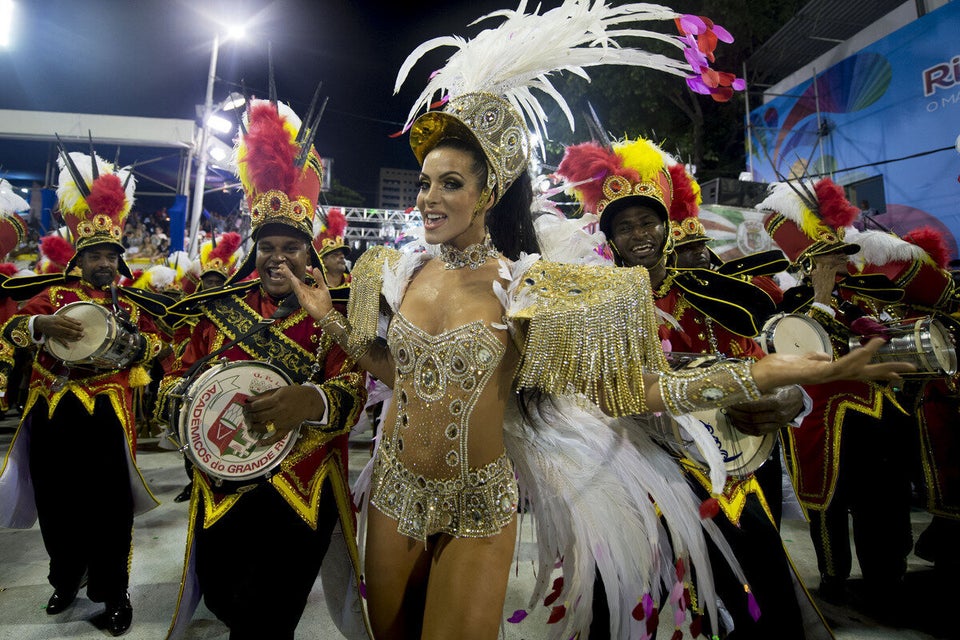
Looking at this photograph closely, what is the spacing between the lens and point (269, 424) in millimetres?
2225

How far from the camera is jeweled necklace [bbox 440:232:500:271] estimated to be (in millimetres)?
1966

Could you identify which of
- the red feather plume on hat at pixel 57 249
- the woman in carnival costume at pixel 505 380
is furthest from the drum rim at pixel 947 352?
the red feather plume on hat at pixel 57 249

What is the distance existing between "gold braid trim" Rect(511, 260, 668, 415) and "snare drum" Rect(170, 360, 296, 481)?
4.09ft

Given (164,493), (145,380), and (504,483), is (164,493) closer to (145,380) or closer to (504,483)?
(145,380)

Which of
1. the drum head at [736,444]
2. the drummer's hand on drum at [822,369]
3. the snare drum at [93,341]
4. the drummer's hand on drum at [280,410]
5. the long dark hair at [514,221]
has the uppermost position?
the long dark hair at [514,221]

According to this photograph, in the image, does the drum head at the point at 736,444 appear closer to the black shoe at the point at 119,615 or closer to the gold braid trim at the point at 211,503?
the gold braid trim at the point at 211,503

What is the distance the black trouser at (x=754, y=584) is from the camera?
2326 mm

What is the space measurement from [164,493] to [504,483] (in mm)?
5758

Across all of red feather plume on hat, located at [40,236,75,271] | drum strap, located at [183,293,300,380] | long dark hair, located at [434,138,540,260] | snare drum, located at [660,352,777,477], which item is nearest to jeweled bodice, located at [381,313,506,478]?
long dark hair, located at [434,138,540,260]

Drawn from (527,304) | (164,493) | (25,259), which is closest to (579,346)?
(527,304)

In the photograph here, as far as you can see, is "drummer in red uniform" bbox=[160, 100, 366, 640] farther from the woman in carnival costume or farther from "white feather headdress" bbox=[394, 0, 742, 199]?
"white feather headdress" bbox=[394, 0, 742, 199]

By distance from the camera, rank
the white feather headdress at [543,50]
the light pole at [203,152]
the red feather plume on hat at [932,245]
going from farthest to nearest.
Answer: the light pole at [203,152]
the red feather plume on hat at [932,245]
the white feather headdress at [543,50]

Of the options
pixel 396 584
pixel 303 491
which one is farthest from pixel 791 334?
pixel 303 491

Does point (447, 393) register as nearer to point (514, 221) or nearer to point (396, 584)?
point (396, 584)
